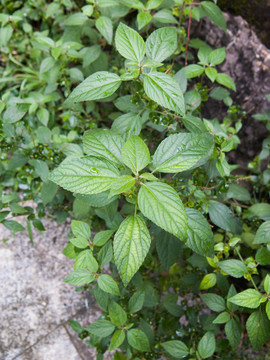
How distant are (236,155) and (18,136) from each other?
1.40m

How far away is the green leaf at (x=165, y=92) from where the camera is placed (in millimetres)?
1096

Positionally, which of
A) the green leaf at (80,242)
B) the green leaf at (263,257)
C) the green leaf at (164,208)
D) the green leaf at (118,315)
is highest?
the green leaf at (164,208)

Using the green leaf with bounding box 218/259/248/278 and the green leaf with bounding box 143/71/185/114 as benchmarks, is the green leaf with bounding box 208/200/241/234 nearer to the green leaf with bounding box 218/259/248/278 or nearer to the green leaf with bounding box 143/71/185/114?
the green leaf with bounding box 218/259/248/278

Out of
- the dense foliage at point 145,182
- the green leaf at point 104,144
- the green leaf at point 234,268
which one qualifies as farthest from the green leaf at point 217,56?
the green leaf at point 234,268

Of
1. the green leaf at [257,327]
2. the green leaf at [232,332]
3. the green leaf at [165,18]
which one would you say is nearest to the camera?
the green leaf at [257,327]

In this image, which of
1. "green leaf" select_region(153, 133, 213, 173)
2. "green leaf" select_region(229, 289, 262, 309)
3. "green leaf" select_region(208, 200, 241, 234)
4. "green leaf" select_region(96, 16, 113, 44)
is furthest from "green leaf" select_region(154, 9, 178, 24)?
"green leaf" select_region(229, 289, 262, 309)

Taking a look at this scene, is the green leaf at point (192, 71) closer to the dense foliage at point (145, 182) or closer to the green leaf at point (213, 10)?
the dense foliage at point (145, 182)

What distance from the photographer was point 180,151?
110 cm

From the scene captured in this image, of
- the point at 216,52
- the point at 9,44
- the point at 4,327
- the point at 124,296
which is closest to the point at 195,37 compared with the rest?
the point at 216,52

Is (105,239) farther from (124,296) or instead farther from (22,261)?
(22,261)

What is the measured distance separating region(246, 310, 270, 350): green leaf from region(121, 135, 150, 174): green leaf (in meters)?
0.79

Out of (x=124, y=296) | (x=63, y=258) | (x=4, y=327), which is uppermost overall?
(x=124, y=296)

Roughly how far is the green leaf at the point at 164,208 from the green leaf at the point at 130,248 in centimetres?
10

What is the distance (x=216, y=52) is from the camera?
5.12 feet
